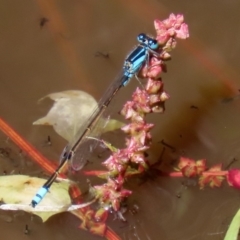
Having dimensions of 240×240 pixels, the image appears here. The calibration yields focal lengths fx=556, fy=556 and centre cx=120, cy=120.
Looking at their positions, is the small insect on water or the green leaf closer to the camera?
the green leaf

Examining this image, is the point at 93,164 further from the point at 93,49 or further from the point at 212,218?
the point at 93,49

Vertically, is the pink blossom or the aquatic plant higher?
the pink blossom

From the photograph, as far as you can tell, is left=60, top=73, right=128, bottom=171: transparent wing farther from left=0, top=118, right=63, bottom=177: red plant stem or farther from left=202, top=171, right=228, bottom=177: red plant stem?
left=202, top=171, right=228, bottom=177: red plant stem

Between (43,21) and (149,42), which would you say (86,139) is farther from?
(43,21)

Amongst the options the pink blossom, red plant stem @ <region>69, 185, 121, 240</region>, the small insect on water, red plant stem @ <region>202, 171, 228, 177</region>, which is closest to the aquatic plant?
the pink blossom

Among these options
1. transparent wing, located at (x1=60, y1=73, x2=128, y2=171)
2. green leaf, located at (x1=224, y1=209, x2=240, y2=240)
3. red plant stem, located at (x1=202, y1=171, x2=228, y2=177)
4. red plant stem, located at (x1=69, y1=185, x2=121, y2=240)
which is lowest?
red plant stem, located at (x1=69, y1=185, x2=121, y2=240)

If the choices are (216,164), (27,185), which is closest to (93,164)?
(27,185)
